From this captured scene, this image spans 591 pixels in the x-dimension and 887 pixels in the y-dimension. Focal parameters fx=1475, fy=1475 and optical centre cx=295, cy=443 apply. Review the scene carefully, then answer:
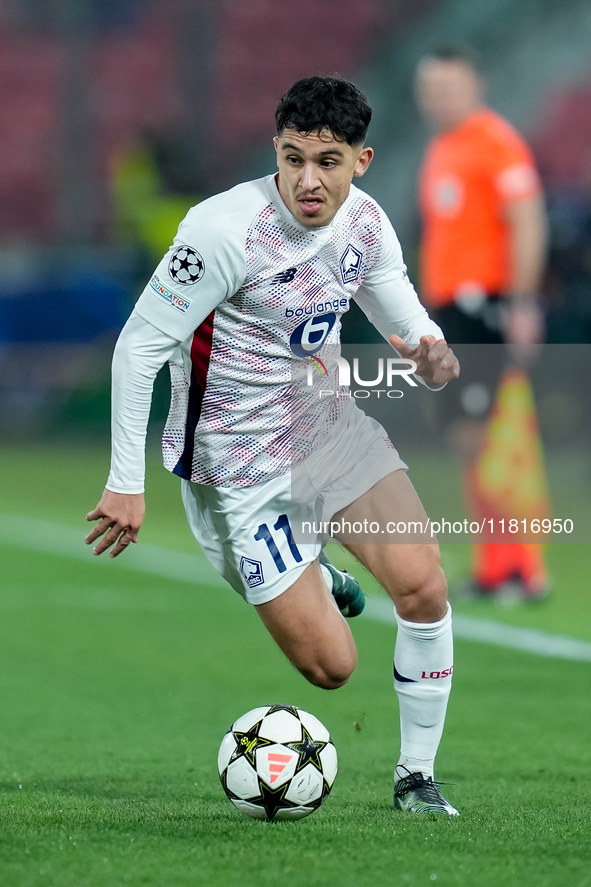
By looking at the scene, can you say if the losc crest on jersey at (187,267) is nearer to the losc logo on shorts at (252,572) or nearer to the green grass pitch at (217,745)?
the losc logo on shorts at (252,572)

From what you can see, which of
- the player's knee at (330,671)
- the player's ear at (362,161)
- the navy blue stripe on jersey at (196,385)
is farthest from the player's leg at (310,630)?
the player's ear at (362,161)

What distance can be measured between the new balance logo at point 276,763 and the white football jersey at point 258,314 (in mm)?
831

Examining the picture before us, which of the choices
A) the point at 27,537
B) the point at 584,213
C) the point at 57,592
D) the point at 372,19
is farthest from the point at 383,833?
the point at 372,19

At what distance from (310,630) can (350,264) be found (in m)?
1.08

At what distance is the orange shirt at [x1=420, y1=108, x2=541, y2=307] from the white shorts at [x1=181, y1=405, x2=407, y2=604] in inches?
145

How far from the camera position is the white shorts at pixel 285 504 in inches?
170

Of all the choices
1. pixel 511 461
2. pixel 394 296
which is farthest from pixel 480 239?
pixel 394 296

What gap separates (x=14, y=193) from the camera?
23.5 m

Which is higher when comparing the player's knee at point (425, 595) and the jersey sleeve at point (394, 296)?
the jersey sleeve at point (394, 296)

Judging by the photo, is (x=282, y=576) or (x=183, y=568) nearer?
(x=282, y=576)

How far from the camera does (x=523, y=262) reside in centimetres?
786

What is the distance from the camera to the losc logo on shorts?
4.31m

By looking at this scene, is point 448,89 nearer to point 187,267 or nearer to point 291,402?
point 291,402

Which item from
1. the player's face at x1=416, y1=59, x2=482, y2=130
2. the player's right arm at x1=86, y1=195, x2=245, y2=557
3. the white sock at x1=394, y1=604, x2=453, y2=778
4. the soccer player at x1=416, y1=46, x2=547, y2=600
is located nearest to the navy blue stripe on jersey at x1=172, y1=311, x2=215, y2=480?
the player's right arm at x1=86, y1=195, x2=245, y2=557
